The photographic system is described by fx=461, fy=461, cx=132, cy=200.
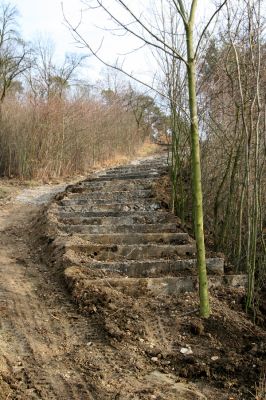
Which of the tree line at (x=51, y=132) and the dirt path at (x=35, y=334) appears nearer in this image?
the dirt path at (x=35, y=334)

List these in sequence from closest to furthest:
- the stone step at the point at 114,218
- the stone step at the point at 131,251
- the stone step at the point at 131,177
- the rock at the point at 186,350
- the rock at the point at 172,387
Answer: the rock at the point at 172,387, the rock at the point at 186,350, the stone step at the point at 131,251, the stone step at the point at 114,218, the stone step at the point at 131,177

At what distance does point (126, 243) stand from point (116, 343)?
260 cm

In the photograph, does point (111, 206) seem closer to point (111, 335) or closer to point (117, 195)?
point (117, 195)

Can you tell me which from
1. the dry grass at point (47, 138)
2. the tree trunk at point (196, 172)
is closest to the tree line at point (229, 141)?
the tree trunk at point (196, 172)

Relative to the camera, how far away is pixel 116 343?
3883 millimetres

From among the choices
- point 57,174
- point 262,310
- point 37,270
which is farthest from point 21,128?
point 262,310

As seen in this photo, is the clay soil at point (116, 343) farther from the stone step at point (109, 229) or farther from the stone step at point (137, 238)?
the stone step at point (109, 229)

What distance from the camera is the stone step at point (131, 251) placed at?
5.88 m

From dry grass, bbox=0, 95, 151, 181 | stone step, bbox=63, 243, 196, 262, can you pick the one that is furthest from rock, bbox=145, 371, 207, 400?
dry grass, bbox=0, 95, 151, 181

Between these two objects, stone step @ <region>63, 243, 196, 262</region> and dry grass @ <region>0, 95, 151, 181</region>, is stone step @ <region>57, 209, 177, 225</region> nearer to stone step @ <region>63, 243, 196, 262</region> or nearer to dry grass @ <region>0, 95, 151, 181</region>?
stone step @ <region>63, 243, 196, 262</region>

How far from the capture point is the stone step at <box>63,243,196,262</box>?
588 cm

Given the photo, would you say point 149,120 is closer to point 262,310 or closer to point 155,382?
point 262,310

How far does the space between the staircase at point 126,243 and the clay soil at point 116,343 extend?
20 cm

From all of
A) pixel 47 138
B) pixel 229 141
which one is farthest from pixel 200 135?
pixel 47 138
